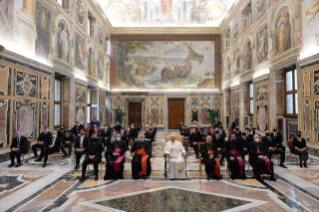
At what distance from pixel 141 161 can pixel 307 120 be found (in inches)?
283

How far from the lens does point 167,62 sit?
67.6 ft

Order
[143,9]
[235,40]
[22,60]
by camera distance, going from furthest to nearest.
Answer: [143,9] < [235,40] < [22,60]

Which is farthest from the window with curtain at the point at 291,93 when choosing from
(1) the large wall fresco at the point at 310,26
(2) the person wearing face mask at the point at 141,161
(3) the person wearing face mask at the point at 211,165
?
(2) the person wearing face mask at the point at 141,161

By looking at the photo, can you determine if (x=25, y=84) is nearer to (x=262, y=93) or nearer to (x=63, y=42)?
(x=63, y=42)

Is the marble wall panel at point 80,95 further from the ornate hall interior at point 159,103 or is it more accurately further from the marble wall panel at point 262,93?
the marble wall panel at point 262,93

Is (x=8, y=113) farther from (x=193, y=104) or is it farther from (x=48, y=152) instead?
(x=193, y=104)

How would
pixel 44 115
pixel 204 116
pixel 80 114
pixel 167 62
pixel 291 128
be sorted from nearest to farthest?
pixel 44 115 < pixel 291 128 < pixel 80 114 < pixel 204 116 < pixel 167 62

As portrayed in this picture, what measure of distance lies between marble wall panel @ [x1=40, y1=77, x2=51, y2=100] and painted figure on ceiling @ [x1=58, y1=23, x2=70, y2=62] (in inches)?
73.0

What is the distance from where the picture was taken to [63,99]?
1201 centimetres

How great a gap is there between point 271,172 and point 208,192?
7.19 ft

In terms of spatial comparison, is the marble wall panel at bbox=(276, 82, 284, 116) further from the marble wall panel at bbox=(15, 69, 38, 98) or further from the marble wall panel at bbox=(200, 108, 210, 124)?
the marble wall panel at bbox=(15, 69, 38, 98)

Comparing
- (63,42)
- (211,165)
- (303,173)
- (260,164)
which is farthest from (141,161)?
(63,42)

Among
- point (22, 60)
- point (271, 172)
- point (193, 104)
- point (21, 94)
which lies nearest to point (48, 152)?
point (21, 94)

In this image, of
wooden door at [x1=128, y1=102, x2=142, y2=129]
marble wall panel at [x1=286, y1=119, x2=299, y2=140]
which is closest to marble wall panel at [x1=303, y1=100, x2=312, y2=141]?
marble wall panel at [x1=286, y1=119, x2=299, y2=140]
